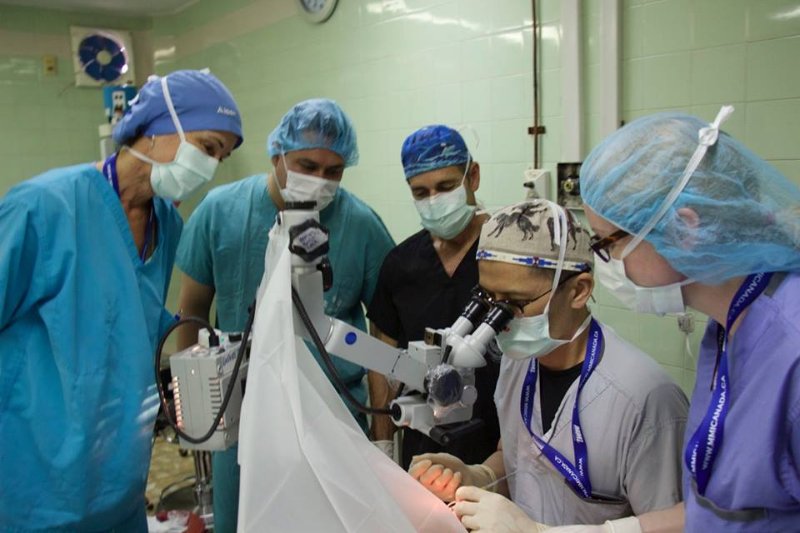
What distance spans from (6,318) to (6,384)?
0.13 m

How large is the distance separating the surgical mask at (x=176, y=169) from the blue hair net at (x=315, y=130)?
0.37 m

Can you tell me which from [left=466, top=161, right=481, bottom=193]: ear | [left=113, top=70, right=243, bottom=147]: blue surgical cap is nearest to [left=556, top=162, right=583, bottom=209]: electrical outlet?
[left=466, top=161, right=481, bottom=193]: ear

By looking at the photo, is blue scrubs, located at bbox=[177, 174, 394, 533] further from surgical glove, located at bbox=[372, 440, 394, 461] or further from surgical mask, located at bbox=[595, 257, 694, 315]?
surgical mask, located at bbox=[595, 257, 694, 315]

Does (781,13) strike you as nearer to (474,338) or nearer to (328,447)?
(474,338)

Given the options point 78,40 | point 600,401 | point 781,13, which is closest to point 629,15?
point 781,13

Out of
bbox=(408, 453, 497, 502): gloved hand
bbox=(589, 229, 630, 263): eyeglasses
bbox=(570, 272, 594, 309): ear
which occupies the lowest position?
bbox=(408, 453, 497, 502): gloved hand

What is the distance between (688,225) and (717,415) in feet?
0.93

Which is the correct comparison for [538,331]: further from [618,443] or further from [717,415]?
[717,415]

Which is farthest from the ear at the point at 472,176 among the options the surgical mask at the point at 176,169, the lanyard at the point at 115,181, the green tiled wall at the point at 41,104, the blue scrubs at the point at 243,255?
the green tiled wall at the point at 41,104

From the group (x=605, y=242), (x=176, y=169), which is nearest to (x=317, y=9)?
(x=176, y=169)

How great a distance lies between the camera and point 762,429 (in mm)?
826

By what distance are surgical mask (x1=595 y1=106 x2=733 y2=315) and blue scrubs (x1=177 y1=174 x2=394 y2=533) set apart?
98 cm

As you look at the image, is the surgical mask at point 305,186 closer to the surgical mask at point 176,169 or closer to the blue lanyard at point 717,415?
the surgical mask at point 176,169

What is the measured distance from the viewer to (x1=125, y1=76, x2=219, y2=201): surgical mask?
143cm
